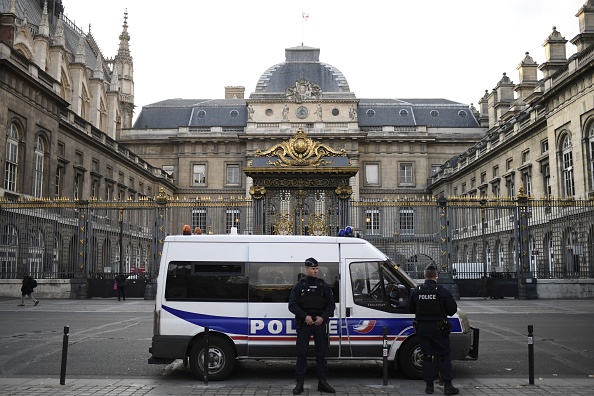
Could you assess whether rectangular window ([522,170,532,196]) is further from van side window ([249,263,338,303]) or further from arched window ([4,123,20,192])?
van side window ([249,263,338,303])

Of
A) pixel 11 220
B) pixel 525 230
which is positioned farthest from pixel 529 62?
pixel 11 220

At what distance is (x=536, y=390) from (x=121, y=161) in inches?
1646

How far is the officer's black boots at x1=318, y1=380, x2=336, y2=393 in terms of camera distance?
25.7ft

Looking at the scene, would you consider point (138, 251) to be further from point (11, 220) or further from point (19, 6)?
point (19, 6)

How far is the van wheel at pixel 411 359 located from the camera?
28.8 feet

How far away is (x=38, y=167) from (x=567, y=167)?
26986 mm

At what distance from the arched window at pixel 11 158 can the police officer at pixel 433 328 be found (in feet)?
81.3

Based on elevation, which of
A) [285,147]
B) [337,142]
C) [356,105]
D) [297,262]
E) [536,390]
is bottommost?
[536,390]

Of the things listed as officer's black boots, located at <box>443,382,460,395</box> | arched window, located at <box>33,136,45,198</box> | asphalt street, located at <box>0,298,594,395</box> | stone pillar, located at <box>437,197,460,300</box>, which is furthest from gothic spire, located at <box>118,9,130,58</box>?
officer's black boots, located at <box>443,382,460,395</box>

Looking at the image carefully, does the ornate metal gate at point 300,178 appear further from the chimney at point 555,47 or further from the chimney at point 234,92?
the chimney at point 234,92

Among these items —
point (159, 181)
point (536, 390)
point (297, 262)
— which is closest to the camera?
point (536, 390)

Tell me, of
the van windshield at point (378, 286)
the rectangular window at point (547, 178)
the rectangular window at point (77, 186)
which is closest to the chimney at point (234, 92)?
the rectangular window at point (77, 186)

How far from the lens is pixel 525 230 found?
24.3m

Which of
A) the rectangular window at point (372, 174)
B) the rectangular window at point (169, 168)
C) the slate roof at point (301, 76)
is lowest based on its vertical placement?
the rectangular window at point (372, 174)
